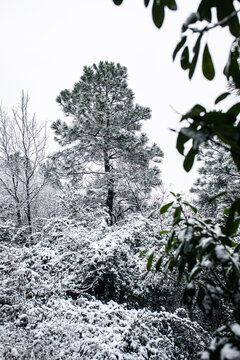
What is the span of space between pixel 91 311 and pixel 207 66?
3.24m

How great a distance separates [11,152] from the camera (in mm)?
8898

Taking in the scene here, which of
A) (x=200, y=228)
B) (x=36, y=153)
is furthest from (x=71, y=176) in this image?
(x=200, y=228)

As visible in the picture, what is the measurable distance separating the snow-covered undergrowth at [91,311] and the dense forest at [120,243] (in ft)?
0.07

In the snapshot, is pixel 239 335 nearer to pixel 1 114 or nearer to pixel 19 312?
pixel 19 312

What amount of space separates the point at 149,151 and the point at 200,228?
9.46 meters

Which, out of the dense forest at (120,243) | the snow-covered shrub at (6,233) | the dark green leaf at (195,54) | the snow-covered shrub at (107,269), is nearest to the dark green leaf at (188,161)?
the dense forest at (120,243)

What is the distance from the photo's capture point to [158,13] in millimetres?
870

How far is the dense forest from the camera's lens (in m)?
0.82

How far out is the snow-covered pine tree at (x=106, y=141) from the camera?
9844 mm

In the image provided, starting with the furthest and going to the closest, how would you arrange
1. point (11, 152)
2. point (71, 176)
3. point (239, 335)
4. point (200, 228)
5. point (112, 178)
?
point (71, 176) < point (112, 178) < point (11, 152) < point (200, 228) < point (239, 335)

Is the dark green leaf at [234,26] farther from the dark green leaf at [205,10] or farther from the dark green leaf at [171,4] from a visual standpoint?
the dark green leaf at [171,4]

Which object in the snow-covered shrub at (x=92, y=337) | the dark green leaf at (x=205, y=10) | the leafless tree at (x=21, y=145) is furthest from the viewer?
the leafless tree at (x=21, y=145)

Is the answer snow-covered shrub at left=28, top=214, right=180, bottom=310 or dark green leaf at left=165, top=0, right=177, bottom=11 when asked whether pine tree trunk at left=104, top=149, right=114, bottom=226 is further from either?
dark green leaf at left=165, top=0, right=177, bottom=11

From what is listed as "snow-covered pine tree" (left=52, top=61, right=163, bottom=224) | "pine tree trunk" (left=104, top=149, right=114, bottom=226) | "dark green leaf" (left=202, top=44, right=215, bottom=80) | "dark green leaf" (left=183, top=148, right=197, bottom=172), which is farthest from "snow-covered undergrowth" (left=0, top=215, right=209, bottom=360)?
"snow-covered pine tree" (left=52, top=61, right=163, bottom=224)
